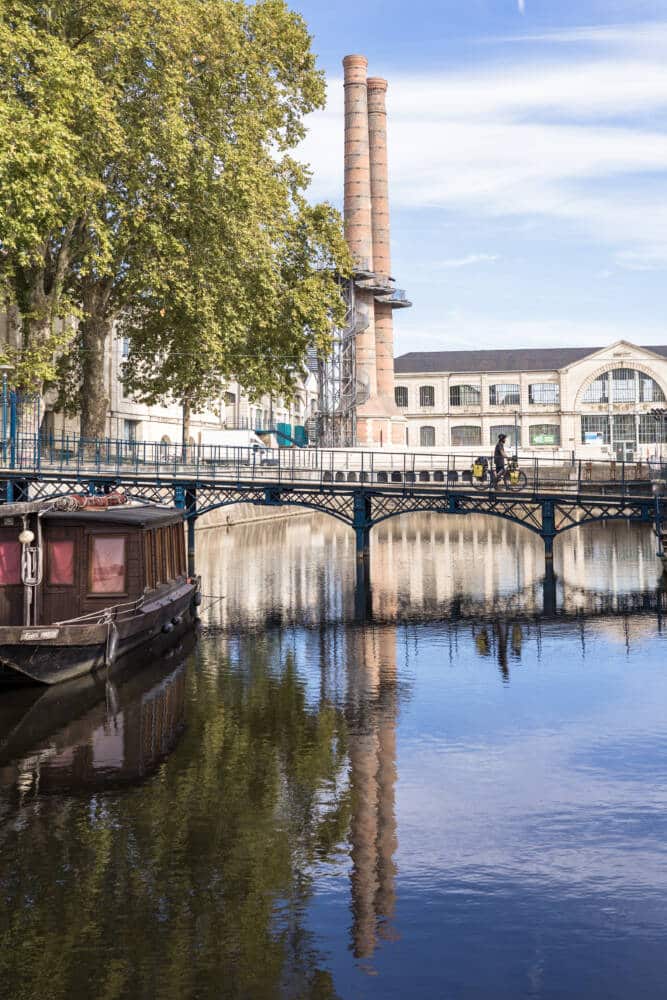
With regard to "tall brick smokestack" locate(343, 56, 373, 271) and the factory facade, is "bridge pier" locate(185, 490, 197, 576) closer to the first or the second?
"tall brick smokestack" locate(343, 56, 373, 271)

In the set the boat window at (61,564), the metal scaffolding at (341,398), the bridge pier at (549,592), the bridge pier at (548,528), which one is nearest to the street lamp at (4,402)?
the boat window at (61,564)

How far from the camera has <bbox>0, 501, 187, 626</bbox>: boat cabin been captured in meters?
22.8

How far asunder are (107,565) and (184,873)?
42.3ft

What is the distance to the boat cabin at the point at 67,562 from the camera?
22.8 m

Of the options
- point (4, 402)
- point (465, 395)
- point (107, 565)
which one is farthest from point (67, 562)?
point (465, 395)

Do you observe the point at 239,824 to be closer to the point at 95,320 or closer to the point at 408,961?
the point at 408,961

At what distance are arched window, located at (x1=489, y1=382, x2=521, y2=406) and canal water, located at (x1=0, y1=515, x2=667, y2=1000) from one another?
83557 millimetres

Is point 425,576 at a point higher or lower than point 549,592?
higher

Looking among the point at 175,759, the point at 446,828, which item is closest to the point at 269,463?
the point at 175,759

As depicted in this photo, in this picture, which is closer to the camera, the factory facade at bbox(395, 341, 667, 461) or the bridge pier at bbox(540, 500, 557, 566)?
the bridge pier at bbox(540, 500, 557, 566)

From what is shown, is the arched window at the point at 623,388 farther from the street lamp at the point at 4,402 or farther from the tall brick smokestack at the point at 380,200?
the street lamp at the point at 4,402

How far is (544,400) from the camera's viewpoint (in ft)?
358

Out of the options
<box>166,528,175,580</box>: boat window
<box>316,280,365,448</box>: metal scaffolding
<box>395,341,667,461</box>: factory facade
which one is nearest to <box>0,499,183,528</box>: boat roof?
<box>166,528,175,580</box>: boat window

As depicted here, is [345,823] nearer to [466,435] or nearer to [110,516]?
[110,516]
